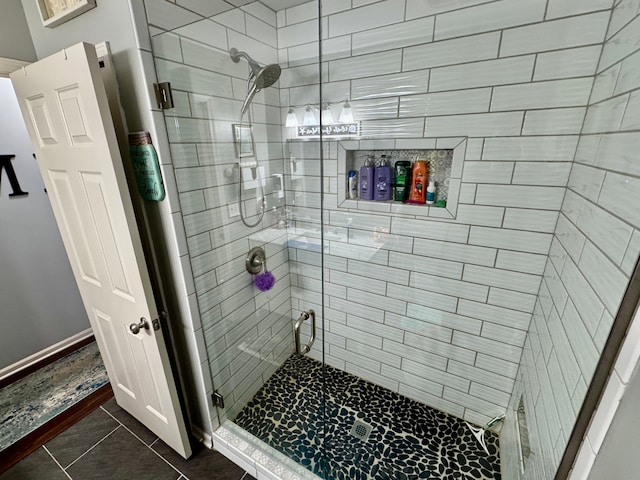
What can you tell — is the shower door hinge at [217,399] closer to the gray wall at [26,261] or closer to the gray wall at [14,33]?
the gray wall at [26,261]

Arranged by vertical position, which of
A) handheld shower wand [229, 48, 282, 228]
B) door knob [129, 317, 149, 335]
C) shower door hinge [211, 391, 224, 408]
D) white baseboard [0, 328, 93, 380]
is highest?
handheld shower wand [229, 48, 282, 228]

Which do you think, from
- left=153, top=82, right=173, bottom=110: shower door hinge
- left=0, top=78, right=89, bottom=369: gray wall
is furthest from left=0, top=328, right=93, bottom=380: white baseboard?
left=153, top=82, right=173, bottom=110: shower door hinge

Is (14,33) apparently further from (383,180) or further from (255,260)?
(383,180)

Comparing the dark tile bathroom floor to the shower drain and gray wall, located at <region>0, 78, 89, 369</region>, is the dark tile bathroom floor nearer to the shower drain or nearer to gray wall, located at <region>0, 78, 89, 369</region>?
the shower drain

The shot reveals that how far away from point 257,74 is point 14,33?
3.56ft

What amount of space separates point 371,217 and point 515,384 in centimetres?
119

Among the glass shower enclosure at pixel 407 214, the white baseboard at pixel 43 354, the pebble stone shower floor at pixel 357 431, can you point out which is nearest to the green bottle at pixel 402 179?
the glass shower enclosure at pixel 407 214

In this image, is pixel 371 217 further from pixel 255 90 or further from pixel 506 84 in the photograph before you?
pixel 255 90

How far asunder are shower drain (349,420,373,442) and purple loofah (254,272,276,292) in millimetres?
1013

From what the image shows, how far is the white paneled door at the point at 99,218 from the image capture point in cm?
103

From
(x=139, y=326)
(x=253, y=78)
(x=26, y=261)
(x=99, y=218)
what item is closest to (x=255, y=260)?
(x=139, y=326)

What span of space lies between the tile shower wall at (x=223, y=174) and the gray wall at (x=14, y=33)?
822mm

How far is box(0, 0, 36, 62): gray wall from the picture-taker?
1.24 meters

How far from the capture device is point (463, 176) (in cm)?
137
